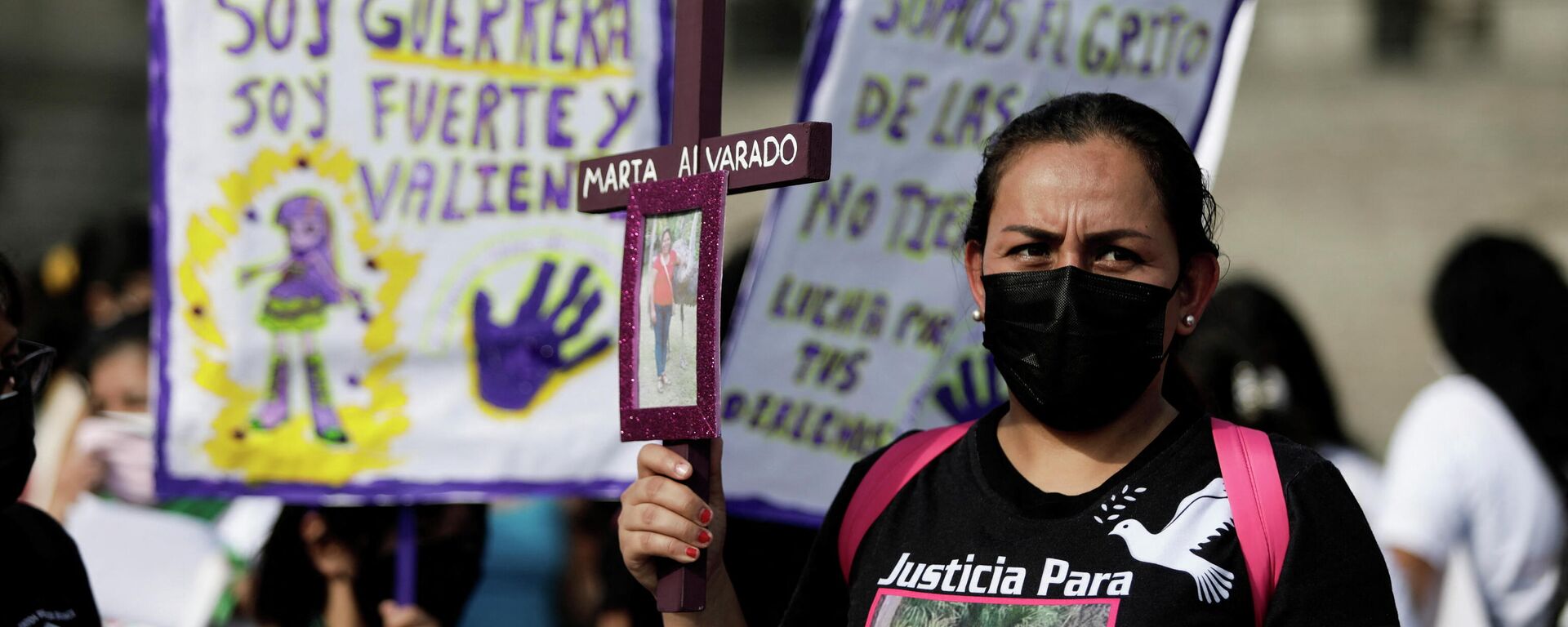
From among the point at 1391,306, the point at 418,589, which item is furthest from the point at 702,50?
the point at 1391,306

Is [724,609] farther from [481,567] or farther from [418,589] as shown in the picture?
[481,567]

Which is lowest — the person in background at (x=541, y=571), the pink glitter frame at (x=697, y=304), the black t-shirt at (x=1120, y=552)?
the person in background at (x=541, y=571)

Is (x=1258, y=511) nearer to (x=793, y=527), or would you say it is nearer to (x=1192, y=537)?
(x=1192, y=537)

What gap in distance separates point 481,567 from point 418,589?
0.34 m

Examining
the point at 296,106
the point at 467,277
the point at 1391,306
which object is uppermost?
the point at 296,106

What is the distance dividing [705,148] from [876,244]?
1.34 meters

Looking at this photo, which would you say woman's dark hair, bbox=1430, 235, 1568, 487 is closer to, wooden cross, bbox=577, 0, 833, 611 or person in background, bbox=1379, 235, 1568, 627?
person in background, bbox=1379, 235, 1568, 627

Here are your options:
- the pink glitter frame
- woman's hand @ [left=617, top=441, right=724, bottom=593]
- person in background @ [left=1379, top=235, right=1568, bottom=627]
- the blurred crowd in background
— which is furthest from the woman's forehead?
person in background @ [left=1379, top=235, right=1568, bottom=627]

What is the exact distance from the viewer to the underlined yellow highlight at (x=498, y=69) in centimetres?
363

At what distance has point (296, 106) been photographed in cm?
362

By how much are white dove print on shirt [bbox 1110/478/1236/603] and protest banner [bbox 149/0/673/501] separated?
5.92ft

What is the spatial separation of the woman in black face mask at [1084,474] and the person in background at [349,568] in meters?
1.75

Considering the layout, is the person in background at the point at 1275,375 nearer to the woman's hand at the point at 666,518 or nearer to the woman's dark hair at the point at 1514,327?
the woman's dark hair at the point at 1514,327

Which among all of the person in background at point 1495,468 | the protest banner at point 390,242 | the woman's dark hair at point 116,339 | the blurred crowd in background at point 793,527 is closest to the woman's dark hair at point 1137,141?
the blurred crowd in background at point 793,527
